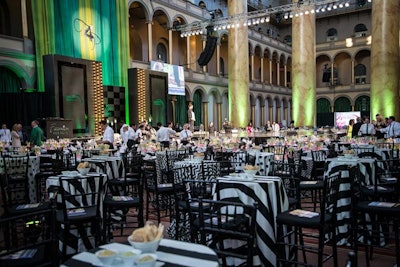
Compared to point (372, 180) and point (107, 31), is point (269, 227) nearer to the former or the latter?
point (372, 180)

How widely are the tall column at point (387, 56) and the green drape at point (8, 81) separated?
13373 mm

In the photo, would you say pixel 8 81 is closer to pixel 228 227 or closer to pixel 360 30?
pixel 228 227

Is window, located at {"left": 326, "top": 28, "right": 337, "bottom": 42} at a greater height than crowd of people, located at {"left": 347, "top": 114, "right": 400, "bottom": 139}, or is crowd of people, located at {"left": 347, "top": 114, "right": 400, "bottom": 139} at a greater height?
window, located at {"left": 326, "top": 28, "right": 337, "bottom": 42}

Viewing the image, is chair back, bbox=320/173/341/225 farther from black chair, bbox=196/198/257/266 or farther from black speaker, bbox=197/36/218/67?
black speaker, bbox=197/36/218/67

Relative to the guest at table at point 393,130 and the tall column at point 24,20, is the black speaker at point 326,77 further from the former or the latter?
the tall column at point 24,20

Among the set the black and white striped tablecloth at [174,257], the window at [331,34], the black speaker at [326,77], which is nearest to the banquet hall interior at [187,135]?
the black and white striped tablecloth at [174,257]

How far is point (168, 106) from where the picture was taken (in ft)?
65.8

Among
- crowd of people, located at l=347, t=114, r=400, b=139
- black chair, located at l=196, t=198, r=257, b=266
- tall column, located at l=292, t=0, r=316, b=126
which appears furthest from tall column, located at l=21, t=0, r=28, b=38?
black chair, located at l=196, t=198, r=257, b=266

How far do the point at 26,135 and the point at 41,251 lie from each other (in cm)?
1130

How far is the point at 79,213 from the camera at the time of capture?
387 cm

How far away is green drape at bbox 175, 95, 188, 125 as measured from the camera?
23.7 meters

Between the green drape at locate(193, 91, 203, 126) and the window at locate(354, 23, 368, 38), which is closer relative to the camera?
the green drape at locate(193, 91, 203, 126)

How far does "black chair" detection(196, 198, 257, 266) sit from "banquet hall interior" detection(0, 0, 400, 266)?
3cm

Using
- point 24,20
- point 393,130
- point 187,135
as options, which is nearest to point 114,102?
point 24,20
